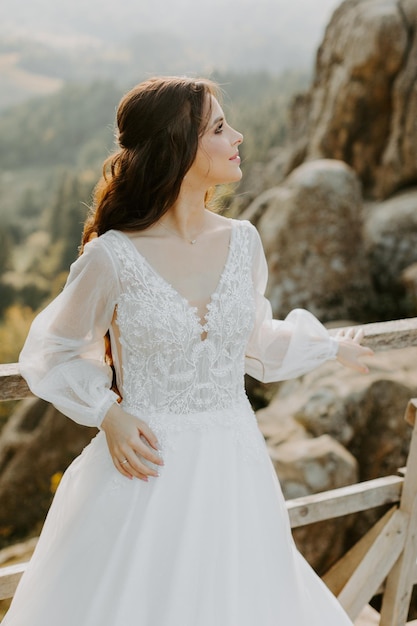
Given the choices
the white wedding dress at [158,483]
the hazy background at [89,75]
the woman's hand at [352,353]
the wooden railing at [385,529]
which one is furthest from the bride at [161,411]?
the hazy background at [89,75]

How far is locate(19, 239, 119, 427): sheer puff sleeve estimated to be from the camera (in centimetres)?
172

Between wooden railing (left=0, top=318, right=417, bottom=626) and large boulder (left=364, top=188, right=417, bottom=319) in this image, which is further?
large boulder (left=364, top=188, right=417, bottom=319)

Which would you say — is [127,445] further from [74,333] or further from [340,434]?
[340,434]

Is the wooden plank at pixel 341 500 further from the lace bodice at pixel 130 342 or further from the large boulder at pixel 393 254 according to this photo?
the large boulder at pixel 393 254

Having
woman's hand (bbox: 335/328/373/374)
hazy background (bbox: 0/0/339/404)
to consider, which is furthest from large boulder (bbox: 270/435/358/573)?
hazy background (bbox: 0/0/339/404)

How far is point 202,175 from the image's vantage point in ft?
6.10

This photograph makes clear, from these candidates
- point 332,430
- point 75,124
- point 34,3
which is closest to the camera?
point 332,430

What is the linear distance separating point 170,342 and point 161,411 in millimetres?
188

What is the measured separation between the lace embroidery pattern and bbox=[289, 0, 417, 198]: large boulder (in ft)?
27.4

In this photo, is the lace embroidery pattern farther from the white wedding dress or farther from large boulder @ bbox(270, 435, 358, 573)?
large boulder @ bbox(270, 435, 358, 573)

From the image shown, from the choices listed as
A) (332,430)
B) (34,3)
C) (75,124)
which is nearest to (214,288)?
(332,430)

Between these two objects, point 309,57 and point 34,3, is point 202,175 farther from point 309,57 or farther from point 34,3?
point 34,3

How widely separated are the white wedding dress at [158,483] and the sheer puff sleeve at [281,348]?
0.70 feet

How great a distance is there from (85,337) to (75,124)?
158ft
